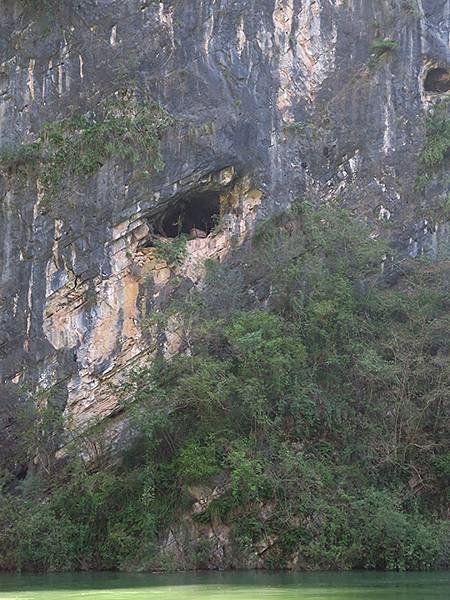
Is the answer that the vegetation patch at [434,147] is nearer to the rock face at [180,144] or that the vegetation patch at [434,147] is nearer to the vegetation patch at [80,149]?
the rock face at [180,144]

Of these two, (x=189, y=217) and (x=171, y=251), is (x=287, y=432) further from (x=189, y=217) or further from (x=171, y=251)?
(x=189, y=217)

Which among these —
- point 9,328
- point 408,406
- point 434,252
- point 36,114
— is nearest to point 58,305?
point 9,328

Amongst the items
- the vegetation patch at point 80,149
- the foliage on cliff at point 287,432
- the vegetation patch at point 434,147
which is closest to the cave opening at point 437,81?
the vegetation patch at point 434,147

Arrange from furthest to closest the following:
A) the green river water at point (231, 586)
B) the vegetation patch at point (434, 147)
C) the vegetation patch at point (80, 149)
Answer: the vegetation patch at point (434, 147) < the vegetation patch at point (80, 149) < the green river water at point (231, 586)

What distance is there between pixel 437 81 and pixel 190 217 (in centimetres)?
829

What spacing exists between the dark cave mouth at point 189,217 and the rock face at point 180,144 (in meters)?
0.06

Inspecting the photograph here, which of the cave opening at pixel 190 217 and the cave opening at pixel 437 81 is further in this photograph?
the cave opening at pixel 437 81

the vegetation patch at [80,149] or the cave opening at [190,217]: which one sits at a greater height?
the vegetation patch at [80,149]

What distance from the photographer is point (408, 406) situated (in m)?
19.9

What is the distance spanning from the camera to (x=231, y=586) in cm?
1342

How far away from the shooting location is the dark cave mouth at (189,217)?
74.7 ft

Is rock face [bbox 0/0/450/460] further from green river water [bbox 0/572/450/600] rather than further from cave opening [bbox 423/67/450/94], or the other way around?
green river water [bbox 0/572/450/600]

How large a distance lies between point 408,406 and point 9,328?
9.18 m

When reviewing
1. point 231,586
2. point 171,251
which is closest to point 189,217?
point 171,251
